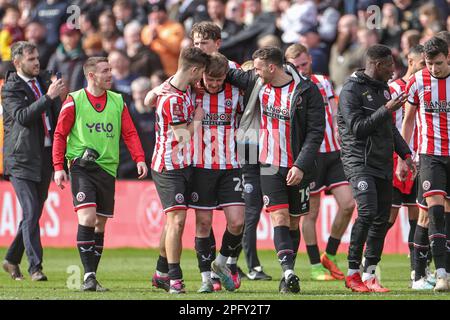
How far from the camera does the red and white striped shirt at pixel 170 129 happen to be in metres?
11.4

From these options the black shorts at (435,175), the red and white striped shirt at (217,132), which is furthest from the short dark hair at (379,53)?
the red and white striped shirt at (217,132)

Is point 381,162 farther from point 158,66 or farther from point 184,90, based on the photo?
point 158,66

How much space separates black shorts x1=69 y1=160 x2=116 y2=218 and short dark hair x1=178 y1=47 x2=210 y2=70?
61.8 inches

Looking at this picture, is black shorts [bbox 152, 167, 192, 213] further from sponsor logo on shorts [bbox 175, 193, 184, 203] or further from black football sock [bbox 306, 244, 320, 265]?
black football sock [bbox 306, 244, 320, 265]

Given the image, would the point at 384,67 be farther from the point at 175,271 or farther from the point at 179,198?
the point at 175,271

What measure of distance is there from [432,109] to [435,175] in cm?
68

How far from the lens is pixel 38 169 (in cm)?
1389

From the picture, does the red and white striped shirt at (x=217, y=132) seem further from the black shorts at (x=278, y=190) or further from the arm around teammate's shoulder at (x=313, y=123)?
the arm around teammate's shoulder at (x=313, y=123)

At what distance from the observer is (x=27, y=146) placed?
45.4 feet

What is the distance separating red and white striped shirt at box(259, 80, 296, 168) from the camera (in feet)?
37.9

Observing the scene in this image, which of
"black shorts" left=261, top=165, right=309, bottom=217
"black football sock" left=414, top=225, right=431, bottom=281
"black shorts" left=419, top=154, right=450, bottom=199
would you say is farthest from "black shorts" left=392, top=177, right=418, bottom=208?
"black shorts" left=261, top=165, right=309, bottom=217

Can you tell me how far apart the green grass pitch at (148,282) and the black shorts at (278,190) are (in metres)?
0.89
